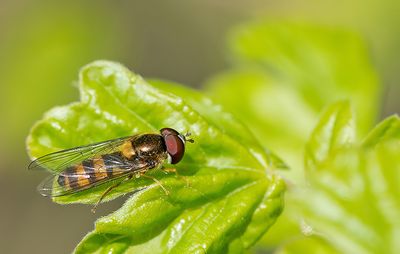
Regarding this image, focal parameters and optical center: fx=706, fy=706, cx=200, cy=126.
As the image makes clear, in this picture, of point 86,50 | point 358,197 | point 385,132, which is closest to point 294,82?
point 385,132

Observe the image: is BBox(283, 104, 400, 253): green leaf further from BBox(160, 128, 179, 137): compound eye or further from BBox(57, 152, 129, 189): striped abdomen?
BBox(57, 152, 129, 189): striped abdomen

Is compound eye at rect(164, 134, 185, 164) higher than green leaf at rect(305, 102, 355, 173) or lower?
higher

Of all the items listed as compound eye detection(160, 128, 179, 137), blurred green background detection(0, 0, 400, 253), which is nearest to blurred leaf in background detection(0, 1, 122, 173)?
blurred green background detection(0, 0, 400, 253)

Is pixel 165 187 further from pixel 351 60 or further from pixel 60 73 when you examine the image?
pixel 60 73

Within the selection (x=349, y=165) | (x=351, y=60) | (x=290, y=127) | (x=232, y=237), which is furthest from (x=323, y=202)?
(x=351, y=60)

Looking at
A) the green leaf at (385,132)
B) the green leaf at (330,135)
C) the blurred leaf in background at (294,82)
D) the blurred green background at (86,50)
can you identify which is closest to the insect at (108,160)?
the green leaf at (330,135)

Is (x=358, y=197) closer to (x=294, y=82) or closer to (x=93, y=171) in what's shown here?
(x=93, y=171)

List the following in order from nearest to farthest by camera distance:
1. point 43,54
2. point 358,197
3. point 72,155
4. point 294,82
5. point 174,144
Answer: point 358,197
point 174,144
point 72,155
point 294,82
point 43,54
